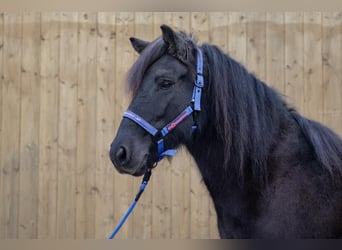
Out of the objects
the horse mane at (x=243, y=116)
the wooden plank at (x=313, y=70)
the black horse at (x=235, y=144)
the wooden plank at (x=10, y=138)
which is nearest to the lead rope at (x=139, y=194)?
the black horse at (x=235, y=144)

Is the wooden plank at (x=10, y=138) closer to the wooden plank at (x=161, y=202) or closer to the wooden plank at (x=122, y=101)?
the wooden plank at (x=122, y=101)

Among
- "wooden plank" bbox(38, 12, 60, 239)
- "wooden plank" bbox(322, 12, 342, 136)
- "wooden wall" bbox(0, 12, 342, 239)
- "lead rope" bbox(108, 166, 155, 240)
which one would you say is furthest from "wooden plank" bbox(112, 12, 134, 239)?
"wooden plank" bbox(322, 12, 342, 136)

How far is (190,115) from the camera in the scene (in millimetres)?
1848

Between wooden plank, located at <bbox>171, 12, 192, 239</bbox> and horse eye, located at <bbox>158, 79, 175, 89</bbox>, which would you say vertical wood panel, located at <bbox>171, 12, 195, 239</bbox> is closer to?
wooden plank, located at <bbox>171, 12, 192, 239</bbox>

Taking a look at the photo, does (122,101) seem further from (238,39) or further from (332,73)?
(332,73)

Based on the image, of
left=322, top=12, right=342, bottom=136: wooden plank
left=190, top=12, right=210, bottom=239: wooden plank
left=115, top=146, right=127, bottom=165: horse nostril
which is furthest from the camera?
left=190, top=12, right=210, bottom=239: wooden plank

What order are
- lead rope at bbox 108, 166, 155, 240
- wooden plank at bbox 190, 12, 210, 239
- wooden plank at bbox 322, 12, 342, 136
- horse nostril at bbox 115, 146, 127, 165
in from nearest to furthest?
horse nostril at bbox 115, 146, 127, 165
lead rope at bbox 108, 166, 155, 240
wooden plank at bbox 322, 12, 342, 136
wooden plank at bbox 190, 12, 210, 239

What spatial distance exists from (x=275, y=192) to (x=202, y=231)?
104cm

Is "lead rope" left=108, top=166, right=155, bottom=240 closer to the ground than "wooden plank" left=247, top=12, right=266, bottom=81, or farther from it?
closer to the ground

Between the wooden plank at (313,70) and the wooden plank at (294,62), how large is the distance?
0.03 metres

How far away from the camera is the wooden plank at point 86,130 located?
2.80m

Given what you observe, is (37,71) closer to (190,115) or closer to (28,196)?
(28,196)

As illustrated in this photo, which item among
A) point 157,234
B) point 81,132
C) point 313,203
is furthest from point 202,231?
point 313,203

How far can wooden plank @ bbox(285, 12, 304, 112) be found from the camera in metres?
2.68
